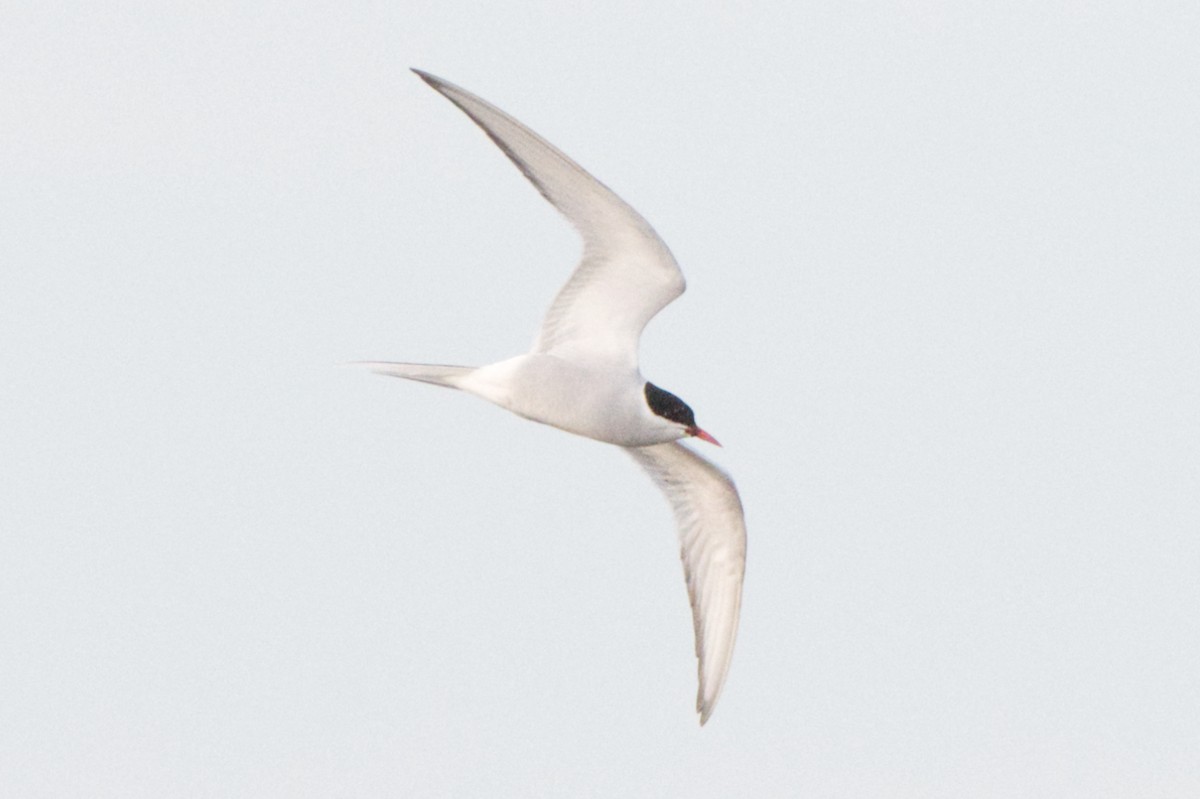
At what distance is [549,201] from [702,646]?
12.2 ft

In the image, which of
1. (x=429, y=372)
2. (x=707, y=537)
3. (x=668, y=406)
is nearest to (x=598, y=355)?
(x=668, y=406)

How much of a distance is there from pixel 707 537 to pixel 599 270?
103 inches

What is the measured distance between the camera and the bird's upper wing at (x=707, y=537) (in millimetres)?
14375

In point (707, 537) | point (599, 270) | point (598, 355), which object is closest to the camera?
point (599, 270)

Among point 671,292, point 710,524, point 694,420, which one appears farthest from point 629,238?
point 710,524

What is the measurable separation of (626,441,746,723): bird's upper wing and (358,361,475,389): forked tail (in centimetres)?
187

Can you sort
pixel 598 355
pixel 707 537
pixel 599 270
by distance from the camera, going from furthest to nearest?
pixel 707 537, pixel 598 355, pixel 599 270

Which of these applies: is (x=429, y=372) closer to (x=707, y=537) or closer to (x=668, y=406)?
(x=668, y=406)

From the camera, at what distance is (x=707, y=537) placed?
14633 millimetres

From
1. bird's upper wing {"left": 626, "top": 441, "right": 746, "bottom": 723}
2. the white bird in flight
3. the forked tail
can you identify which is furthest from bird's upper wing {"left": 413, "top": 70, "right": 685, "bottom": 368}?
bird's upper wing {"left": 626, "top": 441, "right": 746, "bottom": 723}

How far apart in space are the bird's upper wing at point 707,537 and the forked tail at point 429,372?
1.87 meters

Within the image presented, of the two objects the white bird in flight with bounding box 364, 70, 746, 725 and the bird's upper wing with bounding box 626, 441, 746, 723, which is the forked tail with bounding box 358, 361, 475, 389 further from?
the bird's upper wing with bounding box 626, 441, 746, 723

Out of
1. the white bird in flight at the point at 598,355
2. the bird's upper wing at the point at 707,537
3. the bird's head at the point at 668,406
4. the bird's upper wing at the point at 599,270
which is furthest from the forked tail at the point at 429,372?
the bird's upper wing at the point at 707,537

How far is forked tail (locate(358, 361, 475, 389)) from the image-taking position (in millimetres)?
12852
